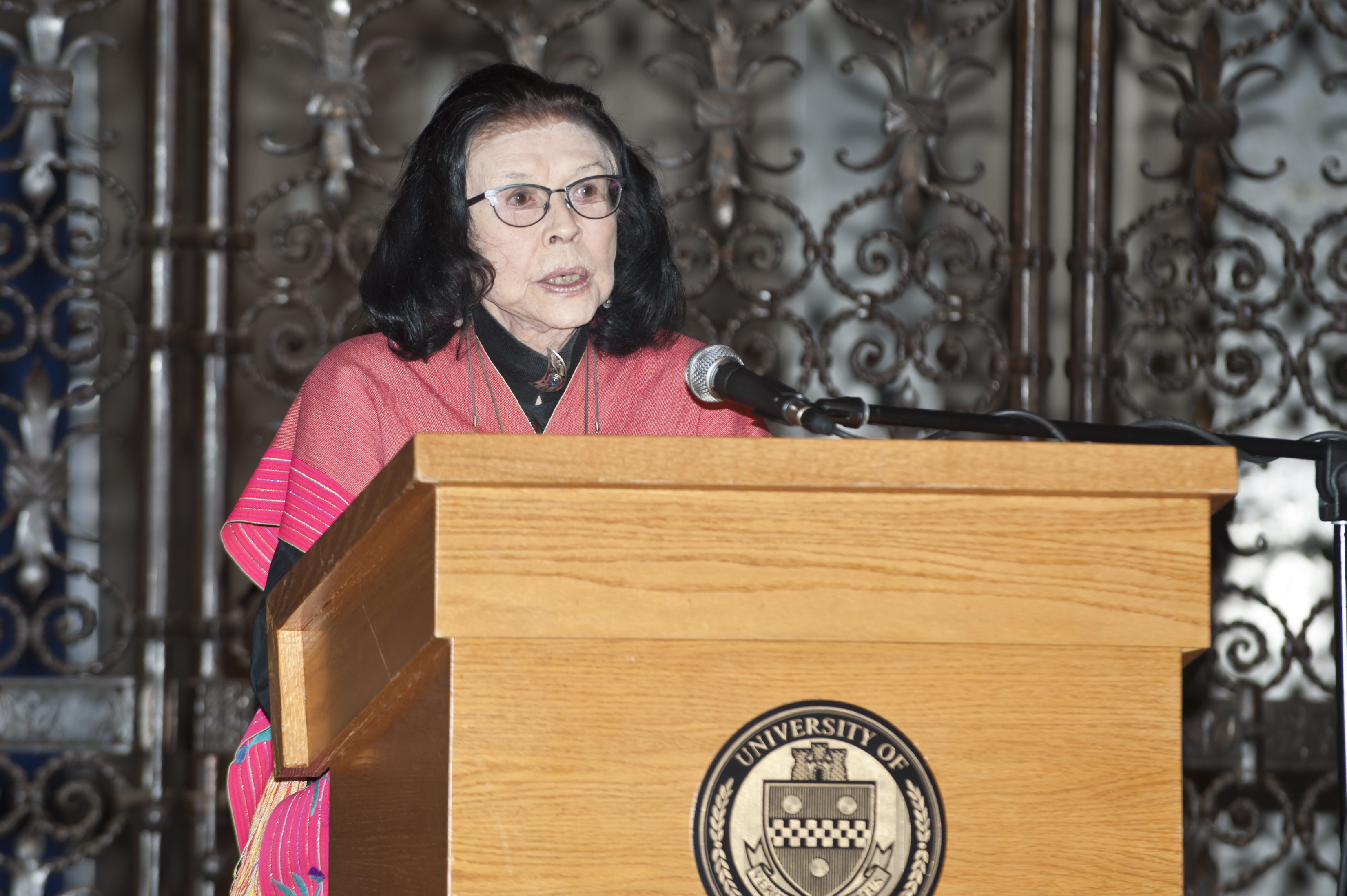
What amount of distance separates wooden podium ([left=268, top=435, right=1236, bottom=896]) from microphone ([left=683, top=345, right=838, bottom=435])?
0.42ft

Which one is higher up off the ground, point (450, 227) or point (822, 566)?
point (450, 227)

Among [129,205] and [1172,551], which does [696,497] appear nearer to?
[1172,551]

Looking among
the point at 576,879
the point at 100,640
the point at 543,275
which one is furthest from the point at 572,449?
the point at 100,640

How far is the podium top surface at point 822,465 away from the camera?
81 cm

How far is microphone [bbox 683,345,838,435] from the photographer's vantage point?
97 centimetres

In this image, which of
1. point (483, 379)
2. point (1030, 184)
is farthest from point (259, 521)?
point (1030, 184)

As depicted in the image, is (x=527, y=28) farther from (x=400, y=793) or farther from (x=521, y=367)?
(x=400, y=793)

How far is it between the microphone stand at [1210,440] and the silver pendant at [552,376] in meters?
0.48

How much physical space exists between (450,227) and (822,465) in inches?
33.8

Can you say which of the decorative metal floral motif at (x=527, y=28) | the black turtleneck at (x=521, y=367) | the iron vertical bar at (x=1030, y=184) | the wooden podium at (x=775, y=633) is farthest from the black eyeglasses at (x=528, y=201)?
the iron vertical bar at (x=1030, y=184)

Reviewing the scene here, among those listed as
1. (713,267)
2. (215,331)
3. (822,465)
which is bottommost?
(822,465)

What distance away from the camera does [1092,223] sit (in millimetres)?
3178

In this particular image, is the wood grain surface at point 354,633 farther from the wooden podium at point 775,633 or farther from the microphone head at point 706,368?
the microphone head at point 706,368

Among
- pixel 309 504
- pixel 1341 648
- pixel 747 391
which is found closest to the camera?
pixel 747 391
